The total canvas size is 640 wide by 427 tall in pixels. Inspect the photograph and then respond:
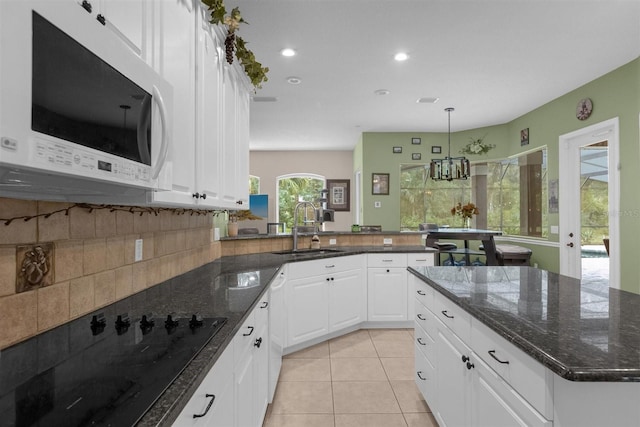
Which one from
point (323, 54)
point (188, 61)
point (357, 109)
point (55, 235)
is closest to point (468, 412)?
point (55, 235)

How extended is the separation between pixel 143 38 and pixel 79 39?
1.62 feet

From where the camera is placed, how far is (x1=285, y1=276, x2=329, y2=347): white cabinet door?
10.3 feet

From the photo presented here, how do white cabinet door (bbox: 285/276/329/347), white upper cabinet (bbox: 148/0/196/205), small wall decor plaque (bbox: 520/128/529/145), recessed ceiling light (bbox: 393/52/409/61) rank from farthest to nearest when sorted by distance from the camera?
small wall decor plaque (bbox: 520/128/529/145)
recessed ceiling light (bbox: 393/52/409/61)
white cabinet door (bbox: 285/276/329/347)
white upper cabinet (bbox: 148/0/196/205)

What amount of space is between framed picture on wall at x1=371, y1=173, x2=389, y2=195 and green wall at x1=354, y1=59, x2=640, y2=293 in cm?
8

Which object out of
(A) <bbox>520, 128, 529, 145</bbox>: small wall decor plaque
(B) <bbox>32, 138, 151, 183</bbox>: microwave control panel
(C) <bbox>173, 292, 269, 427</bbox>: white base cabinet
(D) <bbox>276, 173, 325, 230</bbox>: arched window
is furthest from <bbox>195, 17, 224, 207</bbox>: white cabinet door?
(D) <bbox>276, 173, 325, 230</bbox>: arched window

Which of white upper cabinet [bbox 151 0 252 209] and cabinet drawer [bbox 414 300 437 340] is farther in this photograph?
cabinet drawer [bbox 414 300 437 340]

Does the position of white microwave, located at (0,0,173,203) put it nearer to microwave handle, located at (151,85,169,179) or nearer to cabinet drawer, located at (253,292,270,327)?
microwave handle, located at (151,85,169,179)

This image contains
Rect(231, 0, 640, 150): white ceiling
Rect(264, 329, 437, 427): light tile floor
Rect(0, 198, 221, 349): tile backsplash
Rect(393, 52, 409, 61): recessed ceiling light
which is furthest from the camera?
Rect(393, 52, 409, 61): recessed ceiling light

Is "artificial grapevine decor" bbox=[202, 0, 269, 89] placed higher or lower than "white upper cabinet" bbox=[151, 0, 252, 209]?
higher

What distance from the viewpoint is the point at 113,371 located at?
0.93m

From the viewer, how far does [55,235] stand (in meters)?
1.30

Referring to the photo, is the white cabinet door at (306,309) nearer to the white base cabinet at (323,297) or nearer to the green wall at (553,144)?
the white base cabinet at (323,297)

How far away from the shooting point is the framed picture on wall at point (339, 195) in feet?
30.5

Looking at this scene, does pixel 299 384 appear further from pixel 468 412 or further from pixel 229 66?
pixel 229 66
